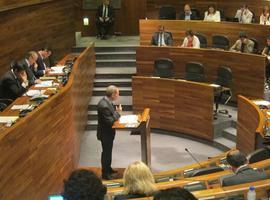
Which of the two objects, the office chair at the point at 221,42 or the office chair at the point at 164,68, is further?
the office chair at the point at 221,42

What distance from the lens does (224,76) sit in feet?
30.7

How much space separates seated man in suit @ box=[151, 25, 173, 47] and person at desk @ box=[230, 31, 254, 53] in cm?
155

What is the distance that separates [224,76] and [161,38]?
90.8 inches

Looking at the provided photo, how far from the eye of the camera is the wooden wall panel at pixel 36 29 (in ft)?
30.5

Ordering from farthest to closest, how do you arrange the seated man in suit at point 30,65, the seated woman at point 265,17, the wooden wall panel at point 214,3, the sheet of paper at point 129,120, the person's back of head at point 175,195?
the wooden wall panel at point 214,3 < the seated woman at point 265,17 < the seated man in suit at point 30,65 < the sheet of paper at point 129,120 < the person's back of head at point 175,195

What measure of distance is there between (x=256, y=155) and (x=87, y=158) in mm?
3568

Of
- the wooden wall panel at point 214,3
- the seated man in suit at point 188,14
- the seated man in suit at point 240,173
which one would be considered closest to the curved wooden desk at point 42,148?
the seated man in suit at point 240,173

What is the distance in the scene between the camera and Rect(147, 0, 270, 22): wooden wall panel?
13.1m

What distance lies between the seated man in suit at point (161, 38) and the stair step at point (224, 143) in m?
3.26

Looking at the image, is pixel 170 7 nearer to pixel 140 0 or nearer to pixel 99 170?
pixel 140 0

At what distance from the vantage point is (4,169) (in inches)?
186

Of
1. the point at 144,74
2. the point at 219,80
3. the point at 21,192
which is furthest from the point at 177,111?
the point at 21,192

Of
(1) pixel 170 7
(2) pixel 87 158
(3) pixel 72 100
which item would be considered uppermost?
(1) pixel 170 7

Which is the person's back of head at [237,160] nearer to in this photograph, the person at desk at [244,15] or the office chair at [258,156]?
the office chair at [258,156]
